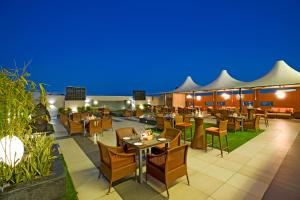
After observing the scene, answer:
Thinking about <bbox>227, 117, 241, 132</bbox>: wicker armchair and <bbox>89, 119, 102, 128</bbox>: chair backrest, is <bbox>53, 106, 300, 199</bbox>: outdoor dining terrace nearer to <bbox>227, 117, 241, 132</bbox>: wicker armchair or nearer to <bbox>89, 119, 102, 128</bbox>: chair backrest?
<bbox>89, 119, 102, 128</bbox>: chair backrest

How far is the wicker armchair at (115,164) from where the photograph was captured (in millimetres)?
2609

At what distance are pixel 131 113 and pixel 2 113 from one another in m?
12.5

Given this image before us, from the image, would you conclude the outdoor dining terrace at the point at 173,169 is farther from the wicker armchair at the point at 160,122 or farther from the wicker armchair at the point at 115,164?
the wicker armchair at the point at 160,122

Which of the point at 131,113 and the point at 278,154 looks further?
the point at 131,113

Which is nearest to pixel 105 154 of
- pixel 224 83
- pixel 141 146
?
pixel 141 146

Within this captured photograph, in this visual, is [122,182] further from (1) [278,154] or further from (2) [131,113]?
(2) [131,113]

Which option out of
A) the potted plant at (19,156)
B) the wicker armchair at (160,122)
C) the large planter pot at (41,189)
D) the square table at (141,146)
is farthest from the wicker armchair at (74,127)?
the large planter pot at (41,189)

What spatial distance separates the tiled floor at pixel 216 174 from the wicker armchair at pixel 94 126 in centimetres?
169

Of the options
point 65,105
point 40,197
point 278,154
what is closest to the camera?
point 40,197

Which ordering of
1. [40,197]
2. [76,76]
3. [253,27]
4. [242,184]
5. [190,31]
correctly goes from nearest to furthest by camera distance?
[40,197], [242,184], [253,27], [190,31], [76,76]

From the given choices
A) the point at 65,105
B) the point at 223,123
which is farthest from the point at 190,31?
the point at 223,123

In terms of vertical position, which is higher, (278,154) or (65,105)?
(65,105)

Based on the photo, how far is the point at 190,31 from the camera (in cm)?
3806

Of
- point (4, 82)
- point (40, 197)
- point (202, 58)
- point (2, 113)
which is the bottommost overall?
point (40, 197)
